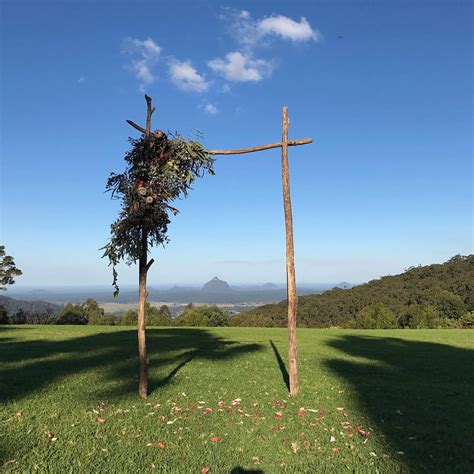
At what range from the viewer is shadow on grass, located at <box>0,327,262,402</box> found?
1011cm

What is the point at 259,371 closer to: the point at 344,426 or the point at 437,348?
the point at 344,426

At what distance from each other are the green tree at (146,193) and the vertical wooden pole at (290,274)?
7.90 feet

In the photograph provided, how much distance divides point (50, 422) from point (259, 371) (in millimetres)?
6713

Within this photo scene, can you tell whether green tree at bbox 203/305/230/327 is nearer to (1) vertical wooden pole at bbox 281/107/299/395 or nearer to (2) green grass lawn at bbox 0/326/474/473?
(2) green grass lawn at bbox 0/326/474/473

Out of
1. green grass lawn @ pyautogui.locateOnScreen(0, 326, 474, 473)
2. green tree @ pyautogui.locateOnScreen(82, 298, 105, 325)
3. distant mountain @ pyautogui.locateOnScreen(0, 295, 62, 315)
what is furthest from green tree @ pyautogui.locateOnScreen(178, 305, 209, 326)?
green grass lawn @ pyautogui.locateOnScreen(0, 326, 474, 473)

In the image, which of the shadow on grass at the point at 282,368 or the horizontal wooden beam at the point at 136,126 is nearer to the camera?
the horizontal wooden beam at the point at 136,126

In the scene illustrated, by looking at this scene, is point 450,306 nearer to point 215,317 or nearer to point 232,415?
point 215,317

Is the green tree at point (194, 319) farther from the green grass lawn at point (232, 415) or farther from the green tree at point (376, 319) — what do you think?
the green grass lawn at point (232, 415)

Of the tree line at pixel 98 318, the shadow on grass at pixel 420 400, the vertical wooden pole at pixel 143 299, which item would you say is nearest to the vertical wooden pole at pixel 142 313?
the vertical wooden pole at pixel 143 299

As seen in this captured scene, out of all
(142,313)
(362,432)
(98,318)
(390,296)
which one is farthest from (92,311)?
(362,432)

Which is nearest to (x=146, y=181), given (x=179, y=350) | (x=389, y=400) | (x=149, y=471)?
(x=149, y=471)

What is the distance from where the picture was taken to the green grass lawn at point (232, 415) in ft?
19.6

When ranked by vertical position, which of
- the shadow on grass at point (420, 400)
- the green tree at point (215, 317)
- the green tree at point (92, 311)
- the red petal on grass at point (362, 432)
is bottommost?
the green tree at point (215, 317)

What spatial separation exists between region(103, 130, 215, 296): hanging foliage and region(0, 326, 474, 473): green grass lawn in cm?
302
